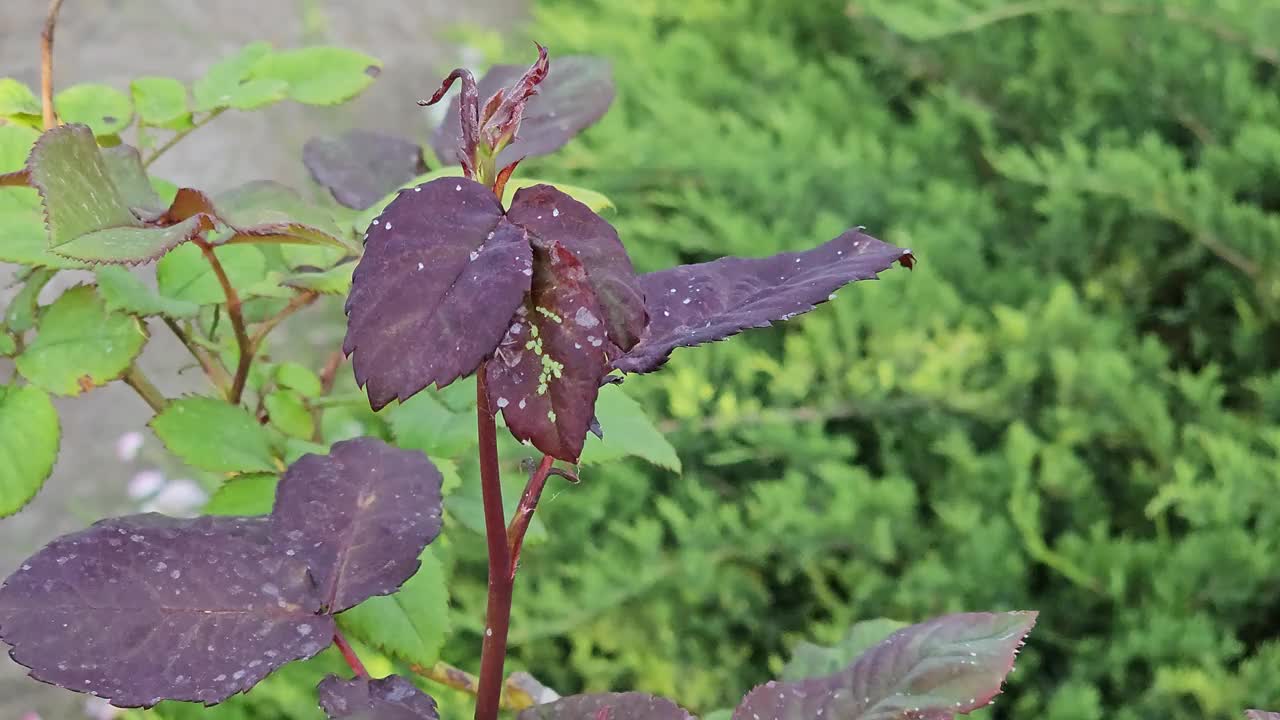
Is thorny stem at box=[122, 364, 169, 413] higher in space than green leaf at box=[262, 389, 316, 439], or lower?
higher

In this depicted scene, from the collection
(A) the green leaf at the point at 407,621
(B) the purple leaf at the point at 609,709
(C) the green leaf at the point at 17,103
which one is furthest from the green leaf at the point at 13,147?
(B) the purple leaf at the point at 609,709

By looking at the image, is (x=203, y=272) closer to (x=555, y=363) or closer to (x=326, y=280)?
(x=326, y=280)

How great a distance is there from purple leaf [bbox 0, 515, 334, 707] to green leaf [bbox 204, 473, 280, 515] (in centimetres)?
18

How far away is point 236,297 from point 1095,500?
1062 mm

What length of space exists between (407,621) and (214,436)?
17 cm

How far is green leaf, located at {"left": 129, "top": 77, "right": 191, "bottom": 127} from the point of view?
0.71 meters

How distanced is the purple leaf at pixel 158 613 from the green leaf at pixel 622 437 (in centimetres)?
21

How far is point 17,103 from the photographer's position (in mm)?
665

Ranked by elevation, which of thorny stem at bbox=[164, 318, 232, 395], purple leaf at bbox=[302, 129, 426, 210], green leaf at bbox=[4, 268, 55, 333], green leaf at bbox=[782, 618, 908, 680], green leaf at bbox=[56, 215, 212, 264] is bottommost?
green leaf at bbox=[782, 618, 908, 680]

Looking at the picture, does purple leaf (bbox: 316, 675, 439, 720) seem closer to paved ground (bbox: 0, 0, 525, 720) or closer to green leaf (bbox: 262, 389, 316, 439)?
green leaf (bbox: 262, 389, 316, 439)

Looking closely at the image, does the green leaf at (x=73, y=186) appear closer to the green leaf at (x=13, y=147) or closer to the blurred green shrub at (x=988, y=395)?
the green leaf at (x=13, y=147)

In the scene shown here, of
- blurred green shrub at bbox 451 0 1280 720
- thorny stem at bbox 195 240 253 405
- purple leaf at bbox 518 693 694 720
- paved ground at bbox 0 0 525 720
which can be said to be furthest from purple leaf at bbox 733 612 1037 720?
paved ground at bbox 0 0 525 720

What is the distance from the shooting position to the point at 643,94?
2018mm

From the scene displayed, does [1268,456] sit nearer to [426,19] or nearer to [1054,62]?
[1054,62]
